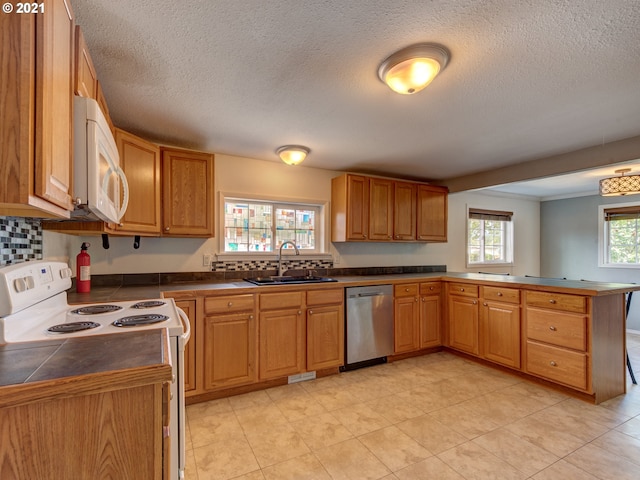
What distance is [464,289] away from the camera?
140 inches

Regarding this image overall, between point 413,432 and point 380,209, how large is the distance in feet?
7.75

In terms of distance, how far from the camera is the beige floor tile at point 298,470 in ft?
5.59

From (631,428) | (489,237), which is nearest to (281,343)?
(631,428)

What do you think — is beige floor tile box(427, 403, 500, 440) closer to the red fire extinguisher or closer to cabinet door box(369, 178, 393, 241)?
cabinet door box(369, 178, 393, 241)

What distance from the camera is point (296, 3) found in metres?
1.29

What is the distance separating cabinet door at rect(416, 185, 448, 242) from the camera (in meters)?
4.10

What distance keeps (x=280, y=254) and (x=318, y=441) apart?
71.6 inches

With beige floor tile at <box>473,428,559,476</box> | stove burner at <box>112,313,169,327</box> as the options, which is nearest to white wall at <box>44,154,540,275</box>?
stove burner at <box>112,313,169,327</box>

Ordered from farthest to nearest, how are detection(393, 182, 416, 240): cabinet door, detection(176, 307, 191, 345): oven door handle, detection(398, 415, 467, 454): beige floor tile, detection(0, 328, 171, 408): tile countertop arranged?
detection(393, 182, 416, 240): cabinet door, detection(398, 415, 467, 454): beige floor tile, detection(176, 307, 191, 345): oven door handle, detection(0, 328, 171, 408): tile countertop

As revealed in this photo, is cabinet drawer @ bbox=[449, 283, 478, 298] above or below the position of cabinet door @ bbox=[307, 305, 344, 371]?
above

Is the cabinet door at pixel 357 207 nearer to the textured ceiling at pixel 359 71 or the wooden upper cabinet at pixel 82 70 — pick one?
the textured ceiling at pixel 359 71

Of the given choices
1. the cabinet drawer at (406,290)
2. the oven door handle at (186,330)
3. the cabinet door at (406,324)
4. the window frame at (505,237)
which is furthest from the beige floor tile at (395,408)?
the window frame at (505,237)

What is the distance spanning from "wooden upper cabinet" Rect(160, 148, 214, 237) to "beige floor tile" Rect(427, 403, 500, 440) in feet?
7.85

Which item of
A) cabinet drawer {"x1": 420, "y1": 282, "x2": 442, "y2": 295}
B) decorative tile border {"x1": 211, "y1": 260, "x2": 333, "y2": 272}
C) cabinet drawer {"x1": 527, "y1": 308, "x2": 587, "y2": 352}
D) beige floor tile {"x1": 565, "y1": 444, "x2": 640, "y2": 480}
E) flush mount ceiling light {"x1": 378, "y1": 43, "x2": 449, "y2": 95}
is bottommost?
beige floor tile {"x1": 565, "y1": 444, "x2": 640, "y2": 480}
